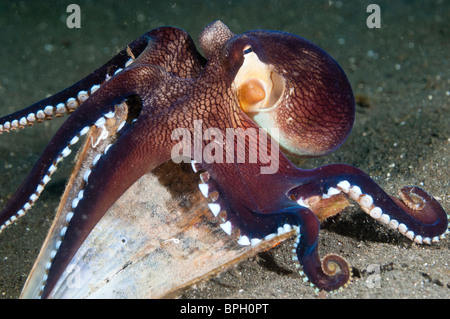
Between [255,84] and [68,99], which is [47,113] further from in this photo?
[255,84]

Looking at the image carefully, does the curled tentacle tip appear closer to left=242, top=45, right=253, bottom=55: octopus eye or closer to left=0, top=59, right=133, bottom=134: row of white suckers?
left=242, top=45, right=253, bottom=55: octopus eye

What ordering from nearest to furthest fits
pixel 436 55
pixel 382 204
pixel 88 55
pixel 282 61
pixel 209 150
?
pixel 209 150
pixel 382 204
pixel 282 61
pixel 436 55
pixel 88 55

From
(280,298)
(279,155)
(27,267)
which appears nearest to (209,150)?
(279,155)

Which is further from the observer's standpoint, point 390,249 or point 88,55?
point 88,55

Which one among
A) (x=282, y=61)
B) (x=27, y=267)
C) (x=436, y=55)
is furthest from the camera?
(x=436, y=55)

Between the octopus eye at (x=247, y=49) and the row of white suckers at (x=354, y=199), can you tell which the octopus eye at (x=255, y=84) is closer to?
the octopus eye at (x=247, y=49)

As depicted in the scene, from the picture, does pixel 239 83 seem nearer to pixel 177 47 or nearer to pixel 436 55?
pixel 177 47

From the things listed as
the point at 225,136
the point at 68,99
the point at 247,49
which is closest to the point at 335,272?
the point at 225,136

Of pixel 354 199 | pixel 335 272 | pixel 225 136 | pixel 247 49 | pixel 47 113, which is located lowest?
pixel 335 272
